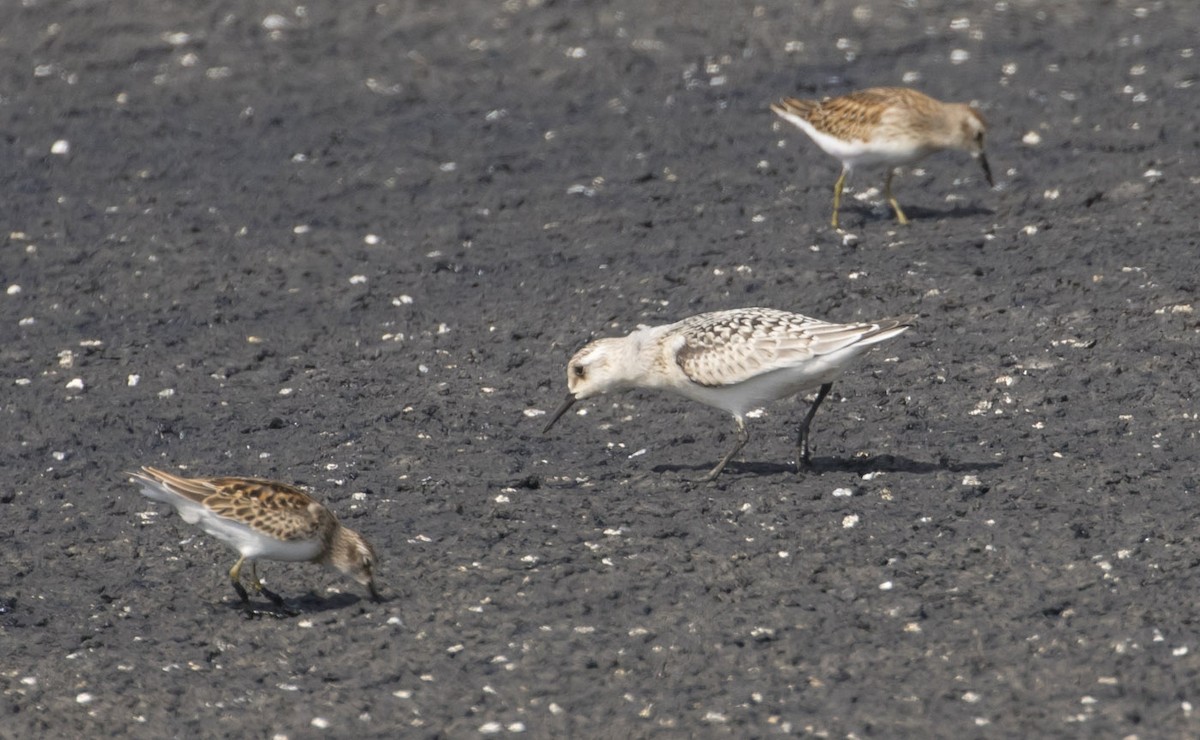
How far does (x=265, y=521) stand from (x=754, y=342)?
8.40 feet

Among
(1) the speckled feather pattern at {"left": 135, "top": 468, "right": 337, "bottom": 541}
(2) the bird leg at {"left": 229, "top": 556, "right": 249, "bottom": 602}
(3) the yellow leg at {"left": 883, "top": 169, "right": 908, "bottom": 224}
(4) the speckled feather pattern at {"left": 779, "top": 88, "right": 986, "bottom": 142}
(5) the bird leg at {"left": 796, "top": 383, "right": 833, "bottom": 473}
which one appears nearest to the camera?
(1) the speckled feather pattern at {"left": 135, "top": 468, "right": 337, "bottom": 541}

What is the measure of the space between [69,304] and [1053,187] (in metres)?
7.17

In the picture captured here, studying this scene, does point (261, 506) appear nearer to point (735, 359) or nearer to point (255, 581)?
point (255, 581)

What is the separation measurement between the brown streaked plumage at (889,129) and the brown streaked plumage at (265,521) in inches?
217

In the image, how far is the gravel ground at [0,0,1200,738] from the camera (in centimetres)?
654

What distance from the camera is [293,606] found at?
7.34 metres

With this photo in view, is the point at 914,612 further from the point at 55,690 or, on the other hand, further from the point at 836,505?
the point at 55,690

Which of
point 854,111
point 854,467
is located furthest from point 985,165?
point 854,467

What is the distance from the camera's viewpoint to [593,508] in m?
7.99

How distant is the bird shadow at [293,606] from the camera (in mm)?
7203

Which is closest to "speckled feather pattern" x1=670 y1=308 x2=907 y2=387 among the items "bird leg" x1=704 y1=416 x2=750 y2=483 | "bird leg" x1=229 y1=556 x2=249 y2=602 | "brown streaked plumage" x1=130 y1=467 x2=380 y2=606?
"bird leg" x1=704 y1=416 x2=750 y2=483

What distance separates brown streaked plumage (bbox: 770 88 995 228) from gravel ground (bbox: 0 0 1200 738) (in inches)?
21.5

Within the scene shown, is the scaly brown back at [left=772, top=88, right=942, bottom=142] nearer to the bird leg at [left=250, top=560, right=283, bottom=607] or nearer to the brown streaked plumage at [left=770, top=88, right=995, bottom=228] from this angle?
the brown streaked plumage at [left=770, top=88, right=995, bottom=228]

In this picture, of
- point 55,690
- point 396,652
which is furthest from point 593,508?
point 55,690
